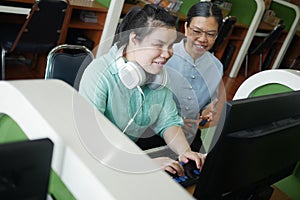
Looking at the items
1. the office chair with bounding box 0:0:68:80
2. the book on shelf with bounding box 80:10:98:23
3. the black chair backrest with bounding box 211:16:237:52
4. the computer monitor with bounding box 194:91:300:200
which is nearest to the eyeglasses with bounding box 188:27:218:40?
the computer monitor with bounding box 194:91:300:200

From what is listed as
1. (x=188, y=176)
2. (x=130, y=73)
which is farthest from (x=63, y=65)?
(x=188, y=176)

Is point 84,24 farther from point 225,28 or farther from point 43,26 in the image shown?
point 225,28

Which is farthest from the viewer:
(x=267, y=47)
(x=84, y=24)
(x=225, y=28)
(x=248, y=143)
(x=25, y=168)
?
(x=267, y=47)

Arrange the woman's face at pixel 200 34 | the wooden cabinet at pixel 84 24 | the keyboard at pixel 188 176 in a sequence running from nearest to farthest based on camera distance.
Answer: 1. the keyboard at pixel 188 176
2. the woman's face at pixel 200 34
3. the wooden cabinet at pixel 84 24

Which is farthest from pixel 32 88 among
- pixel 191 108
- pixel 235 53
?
pixel 235 53

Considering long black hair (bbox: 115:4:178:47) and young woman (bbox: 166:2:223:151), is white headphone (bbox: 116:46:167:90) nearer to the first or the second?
long black hair (bbox: 115:4:178:47)

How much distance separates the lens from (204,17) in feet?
5.95

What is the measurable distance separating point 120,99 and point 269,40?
3.93 metres

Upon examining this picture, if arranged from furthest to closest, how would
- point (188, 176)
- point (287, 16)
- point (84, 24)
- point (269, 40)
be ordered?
1. point (287, 16)
2. point (269, 40)
3. point (84, 24)
4. point (188, 176)

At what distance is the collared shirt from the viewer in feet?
4.74

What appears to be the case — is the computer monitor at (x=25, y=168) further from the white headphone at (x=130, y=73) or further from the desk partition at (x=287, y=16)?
the desk partition at (x=287, y=16)

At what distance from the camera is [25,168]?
44cm

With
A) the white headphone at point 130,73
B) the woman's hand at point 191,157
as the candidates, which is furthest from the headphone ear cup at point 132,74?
the woman's hand at point 191,157

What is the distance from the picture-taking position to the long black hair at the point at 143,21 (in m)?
1.30
